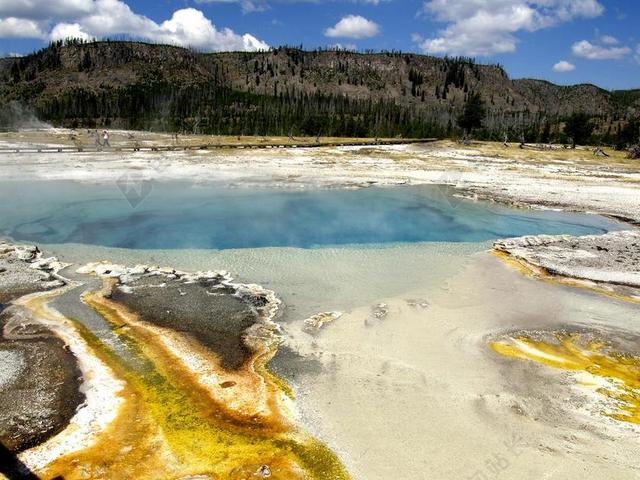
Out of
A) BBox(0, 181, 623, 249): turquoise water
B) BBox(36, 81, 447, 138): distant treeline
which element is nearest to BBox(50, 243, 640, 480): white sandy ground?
BBox(0, 181, 623, 249): turquoise water

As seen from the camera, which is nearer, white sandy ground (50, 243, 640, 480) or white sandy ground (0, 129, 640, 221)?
white sandy ground (50, 243, 640, 480)

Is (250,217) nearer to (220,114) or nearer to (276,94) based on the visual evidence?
(220,114)

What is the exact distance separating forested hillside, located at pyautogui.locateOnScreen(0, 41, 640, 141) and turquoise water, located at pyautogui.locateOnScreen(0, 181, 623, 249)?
5415 centimetres

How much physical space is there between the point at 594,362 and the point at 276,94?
506 ft

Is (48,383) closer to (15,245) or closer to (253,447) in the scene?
(253,447)

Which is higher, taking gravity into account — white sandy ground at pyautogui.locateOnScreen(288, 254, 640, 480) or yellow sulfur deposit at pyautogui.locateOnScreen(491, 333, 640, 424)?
yellow sulfur deposit at pyautogui.locateOnScreen(491, 333, 640, 424)

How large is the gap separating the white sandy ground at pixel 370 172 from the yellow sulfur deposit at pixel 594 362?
14.3 metres

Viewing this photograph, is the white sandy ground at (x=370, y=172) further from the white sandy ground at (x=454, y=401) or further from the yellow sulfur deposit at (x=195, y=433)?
the yellow sulfur deposit at (x=195, y=433)

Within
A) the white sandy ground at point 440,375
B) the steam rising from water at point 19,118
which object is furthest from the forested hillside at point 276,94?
the white sandy ground at point 440,375

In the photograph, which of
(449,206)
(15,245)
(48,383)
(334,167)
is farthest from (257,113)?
(48,383)

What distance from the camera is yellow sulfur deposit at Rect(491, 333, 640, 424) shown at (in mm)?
6680

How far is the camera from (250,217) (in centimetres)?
1922

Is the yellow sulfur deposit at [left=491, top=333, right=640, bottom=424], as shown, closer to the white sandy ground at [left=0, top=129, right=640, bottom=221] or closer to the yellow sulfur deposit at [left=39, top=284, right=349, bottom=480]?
the yellow sulfur deposit at [left=39, top=284, right=349, bottom=480]

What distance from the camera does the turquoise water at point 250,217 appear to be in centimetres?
1577
